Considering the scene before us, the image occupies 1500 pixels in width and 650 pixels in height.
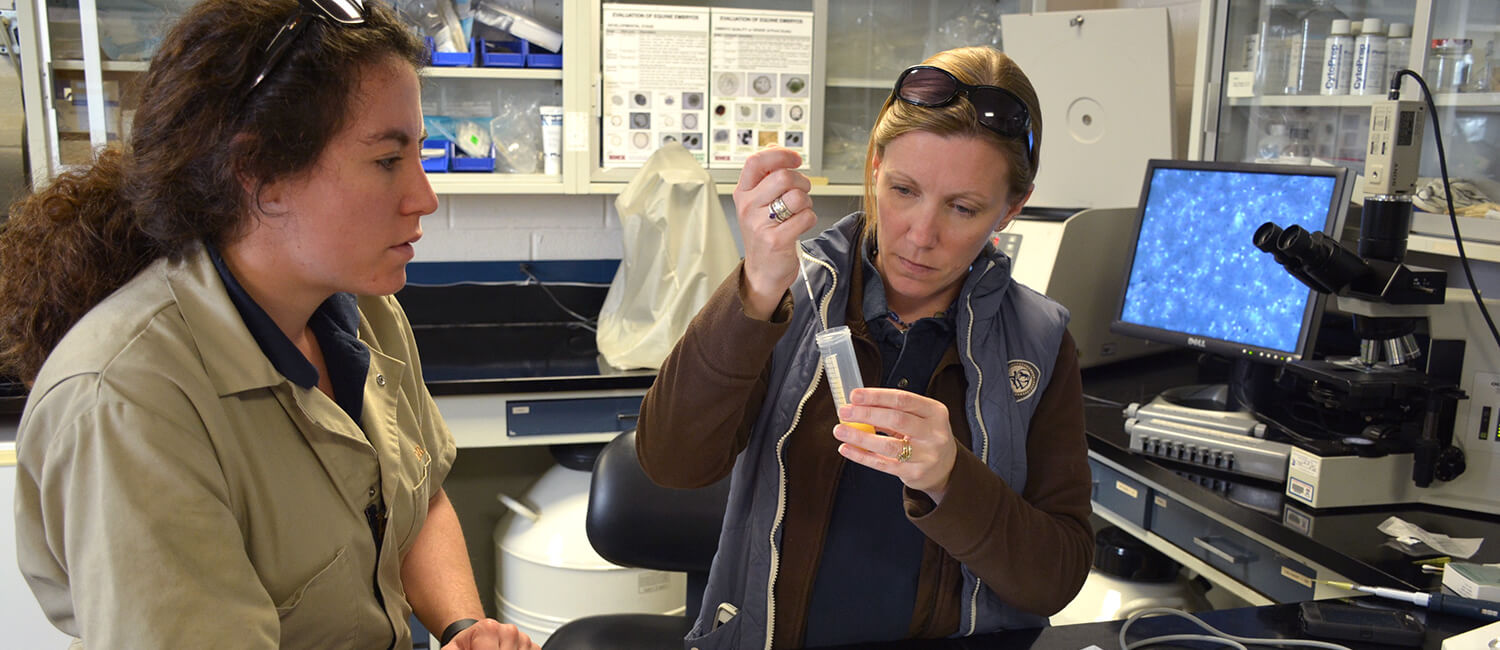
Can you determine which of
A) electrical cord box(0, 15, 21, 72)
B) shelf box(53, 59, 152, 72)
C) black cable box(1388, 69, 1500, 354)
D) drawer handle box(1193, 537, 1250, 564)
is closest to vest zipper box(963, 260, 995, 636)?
drawer handle box(1193, 537, 1250, 564)

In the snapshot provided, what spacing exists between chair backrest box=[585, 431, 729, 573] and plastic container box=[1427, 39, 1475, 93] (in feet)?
5.02

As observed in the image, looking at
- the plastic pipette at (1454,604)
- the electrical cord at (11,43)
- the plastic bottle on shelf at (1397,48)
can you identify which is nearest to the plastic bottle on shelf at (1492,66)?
the plastic bottle on shelf at (1397,48)

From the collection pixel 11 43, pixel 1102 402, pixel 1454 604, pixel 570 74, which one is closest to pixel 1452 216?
pixel 1102 402

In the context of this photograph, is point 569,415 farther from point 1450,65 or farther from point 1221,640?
point 1450,65

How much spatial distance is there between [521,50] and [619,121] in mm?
304

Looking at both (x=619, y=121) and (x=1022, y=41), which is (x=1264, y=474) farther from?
(x=619, y=121)

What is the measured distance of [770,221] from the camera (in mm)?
1059

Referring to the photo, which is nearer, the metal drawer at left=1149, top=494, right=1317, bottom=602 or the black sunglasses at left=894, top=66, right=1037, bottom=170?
the black sunglasses at left=894, top=66, right=1037, bottom=170

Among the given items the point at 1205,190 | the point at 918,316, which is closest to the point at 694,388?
the point at 918,316

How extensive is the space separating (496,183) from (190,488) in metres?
1.93

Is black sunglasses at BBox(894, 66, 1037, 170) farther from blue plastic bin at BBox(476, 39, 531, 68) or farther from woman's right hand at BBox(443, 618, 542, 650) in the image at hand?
blue plastic bin at BBox(476, 39, 531, 68)

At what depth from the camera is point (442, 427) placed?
139cm

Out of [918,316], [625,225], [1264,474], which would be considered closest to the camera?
[918,316]

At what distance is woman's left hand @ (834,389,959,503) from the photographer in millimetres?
999
